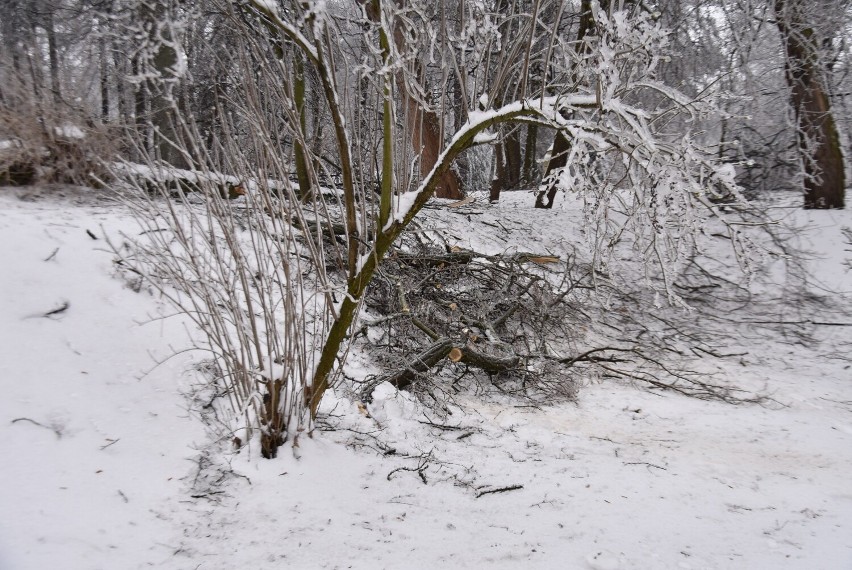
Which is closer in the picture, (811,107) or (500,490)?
(500,490)

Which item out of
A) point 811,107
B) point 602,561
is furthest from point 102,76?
point 811,107

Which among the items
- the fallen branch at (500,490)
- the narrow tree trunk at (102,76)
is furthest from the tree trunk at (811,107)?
the narrow tree trunk at (102,76)

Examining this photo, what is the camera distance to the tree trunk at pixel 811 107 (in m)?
6.69

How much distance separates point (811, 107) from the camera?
721 cm

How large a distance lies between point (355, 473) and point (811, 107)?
8.03m

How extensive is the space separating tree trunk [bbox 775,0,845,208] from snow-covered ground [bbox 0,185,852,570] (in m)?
4.69

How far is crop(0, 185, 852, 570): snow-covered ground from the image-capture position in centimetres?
208

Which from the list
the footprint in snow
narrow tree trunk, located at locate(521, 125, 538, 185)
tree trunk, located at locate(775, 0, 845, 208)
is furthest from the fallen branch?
narrow tree trunk, located at locate(521, 125, 538, 185)

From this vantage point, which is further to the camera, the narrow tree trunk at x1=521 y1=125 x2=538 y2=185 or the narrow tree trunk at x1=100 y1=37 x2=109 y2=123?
the narrow tree trunk at x1=521 y1=125 x2=538 y2=185

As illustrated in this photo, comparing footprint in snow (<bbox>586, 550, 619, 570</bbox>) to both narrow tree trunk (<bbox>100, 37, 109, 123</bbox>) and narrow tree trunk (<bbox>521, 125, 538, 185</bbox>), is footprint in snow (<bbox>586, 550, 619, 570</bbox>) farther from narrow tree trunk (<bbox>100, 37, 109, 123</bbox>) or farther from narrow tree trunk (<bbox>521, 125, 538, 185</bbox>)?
narrow tree trunk (<bbox>521, 125, 538, 185</bbox>)

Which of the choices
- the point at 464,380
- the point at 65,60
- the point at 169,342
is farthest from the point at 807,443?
the point at 65,60

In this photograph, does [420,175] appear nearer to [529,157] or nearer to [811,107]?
[811,107]

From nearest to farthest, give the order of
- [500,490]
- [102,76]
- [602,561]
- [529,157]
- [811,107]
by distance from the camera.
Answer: [602,561]
[500,490]
[102,76]
[811,107]
[529,157]

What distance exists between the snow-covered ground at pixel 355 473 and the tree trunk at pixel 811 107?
15.4 feet
